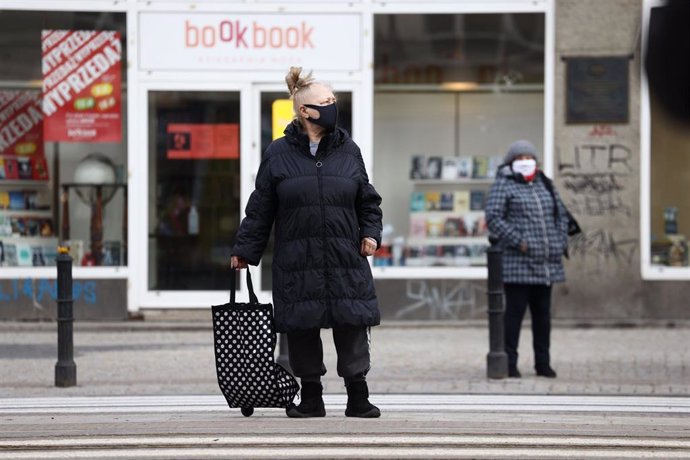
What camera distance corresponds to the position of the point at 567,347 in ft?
41.5

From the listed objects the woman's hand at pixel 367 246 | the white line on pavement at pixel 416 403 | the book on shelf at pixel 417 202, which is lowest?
the white line on pavement at pixel 416 403

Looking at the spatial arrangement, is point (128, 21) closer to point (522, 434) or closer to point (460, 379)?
point (460, 379)

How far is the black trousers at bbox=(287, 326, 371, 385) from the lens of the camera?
7082 millimetres

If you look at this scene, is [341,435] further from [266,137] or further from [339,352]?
[266,137]

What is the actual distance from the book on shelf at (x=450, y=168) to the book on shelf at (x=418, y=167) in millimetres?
209

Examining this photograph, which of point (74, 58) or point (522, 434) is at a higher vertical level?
point (74, 58)

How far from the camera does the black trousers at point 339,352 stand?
7.08 meters

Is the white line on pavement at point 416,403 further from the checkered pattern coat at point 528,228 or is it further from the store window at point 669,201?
the store window at point 669,201

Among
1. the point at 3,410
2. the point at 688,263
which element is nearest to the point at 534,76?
the point at 688,263

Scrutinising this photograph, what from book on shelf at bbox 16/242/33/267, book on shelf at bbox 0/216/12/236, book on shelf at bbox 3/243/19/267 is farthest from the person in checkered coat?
book on shelf at bbox 0/216/12/236

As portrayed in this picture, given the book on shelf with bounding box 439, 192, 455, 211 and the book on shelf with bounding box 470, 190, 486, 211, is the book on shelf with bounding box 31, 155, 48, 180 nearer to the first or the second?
the book on shelf with bounding box 439, 192, 455, 211

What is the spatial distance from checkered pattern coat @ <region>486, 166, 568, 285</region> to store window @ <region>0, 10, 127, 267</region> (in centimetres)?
518

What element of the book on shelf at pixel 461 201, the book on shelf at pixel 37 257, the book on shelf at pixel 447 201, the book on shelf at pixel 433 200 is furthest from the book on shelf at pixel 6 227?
the book on shelf at pixel 461 201

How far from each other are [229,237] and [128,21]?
239 centimetres
